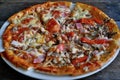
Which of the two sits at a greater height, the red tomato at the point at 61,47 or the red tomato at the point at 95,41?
the red tomato at the point at 95,41

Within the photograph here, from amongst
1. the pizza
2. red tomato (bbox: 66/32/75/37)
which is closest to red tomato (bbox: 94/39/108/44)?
the pizza

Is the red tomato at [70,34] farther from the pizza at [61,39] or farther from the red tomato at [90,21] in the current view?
the red tomato at [90,21]

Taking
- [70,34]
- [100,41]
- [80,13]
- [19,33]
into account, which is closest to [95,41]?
[100,41]

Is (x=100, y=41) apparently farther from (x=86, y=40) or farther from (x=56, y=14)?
(x=56, y=14)

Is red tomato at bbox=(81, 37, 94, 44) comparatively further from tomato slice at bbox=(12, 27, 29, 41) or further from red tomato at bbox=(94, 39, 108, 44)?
tomato slice at bbox=(12, 27, 29, 41)

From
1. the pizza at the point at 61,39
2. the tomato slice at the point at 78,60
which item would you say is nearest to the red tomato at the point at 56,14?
the pizza at the point at 61,39

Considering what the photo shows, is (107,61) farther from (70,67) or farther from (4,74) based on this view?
(4,74)

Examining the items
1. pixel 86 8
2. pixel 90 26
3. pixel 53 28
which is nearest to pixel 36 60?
pixel 53 28
